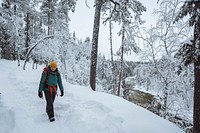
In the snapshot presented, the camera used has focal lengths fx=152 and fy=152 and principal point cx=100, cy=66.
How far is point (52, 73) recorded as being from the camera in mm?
4859

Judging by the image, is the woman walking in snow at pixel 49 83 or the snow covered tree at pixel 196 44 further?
the woman walking in snow at pixel 49 83

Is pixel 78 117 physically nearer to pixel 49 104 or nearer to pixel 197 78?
pixel 49 104

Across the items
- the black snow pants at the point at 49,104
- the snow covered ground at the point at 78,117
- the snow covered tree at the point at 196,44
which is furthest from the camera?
the black snow pants at the point at 49,104

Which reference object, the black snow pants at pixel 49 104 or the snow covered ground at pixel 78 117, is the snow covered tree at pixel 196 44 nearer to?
the snow covered ground at pixel 78 117

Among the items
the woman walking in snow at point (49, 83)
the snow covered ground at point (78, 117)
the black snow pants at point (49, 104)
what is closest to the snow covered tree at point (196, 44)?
the snow covered ground at point (78, 117)

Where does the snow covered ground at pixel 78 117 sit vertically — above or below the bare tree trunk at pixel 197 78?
below

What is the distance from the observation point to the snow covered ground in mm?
4137

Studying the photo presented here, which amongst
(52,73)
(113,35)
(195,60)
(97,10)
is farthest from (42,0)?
(195,60)

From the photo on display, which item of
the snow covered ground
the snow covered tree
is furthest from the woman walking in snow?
the snow covered tree

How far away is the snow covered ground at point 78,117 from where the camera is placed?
4.14 metres

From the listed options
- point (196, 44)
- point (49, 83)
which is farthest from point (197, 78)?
point (49, 83)

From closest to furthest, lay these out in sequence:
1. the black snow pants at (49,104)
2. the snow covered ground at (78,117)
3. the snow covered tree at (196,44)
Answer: the snow covered ground at (78,117) → the snow covered tree at (196,44) → the black snow pants at (49,104)

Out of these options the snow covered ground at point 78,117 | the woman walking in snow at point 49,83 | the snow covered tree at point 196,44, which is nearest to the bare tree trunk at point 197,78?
the snow covered tree at point 196,44

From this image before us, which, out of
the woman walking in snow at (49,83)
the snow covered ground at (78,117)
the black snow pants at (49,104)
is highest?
the woman walking in snow at (49,83)
